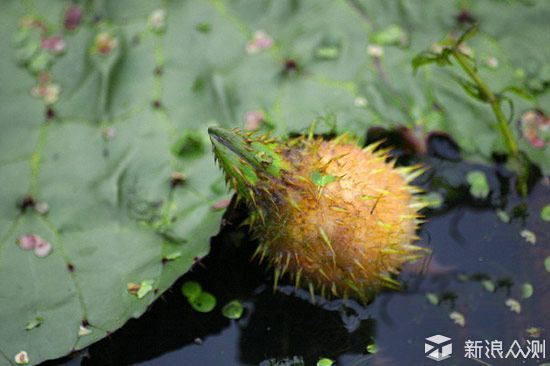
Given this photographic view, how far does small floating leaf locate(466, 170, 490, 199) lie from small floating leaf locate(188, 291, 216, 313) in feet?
2.30

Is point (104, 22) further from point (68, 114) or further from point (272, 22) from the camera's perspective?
point (272, 22)

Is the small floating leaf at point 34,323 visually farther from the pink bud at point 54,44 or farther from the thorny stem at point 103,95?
the pink bud at point 54,44

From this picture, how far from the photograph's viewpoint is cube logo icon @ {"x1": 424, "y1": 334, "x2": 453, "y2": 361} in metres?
1.41

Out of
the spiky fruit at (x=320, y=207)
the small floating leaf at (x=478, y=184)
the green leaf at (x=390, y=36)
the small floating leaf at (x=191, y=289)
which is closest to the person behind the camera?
the spiky fruit at (x=320, y=207)

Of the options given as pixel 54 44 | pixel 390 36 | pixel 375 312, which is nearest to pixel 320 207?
pixel 375 312

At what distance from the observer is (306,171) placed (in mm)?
1361

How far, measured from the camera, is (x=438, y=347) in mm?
1422

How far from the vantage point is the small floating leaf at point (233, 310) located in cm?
151

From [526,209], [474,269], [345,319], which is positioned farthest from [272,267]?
[526,209]

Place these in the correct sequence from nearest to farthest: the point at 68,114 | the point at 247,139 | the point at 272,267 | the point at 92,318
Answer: the point at 247,139, the point at 92,318, the point at 272,267, the point at 68,114

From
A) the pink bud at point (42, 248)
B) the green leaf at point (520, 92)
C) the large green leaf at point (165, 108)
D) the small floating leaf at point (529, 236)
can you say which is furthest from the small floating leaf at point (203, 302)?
the green leaf at point (520, 92)

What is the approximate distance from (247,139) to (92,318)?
539 mm

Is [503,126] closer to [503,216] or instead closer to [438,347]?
[503,216]

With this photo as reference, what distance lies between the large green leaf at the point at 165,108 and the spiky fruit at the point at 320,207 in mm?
196
